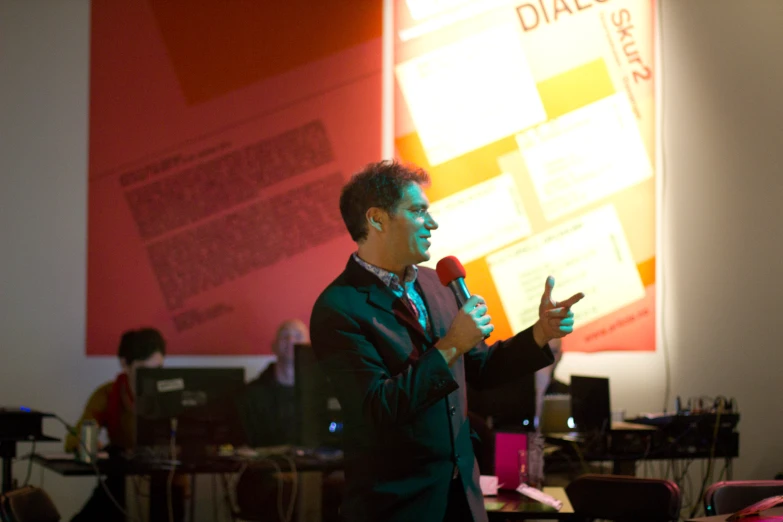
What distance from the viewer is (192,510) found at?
5.45 m

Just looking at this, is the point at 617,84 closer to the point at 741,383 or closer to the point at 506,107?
the point at 506,107

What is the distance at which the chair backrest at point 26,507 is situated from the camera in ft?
10.0

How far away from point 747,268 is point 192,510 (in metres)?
3.94

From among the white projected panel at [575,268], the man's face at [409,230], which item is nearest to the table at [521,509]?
the man's face at [409,230]

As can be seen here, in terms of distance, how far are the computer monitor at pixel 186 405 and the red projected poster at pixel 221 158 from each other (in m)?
1.52

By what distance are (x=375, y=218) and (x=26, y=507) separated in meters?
1.88

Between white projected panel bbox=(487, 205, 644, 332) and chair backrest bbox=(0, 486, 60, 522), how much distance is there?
3.38 meters

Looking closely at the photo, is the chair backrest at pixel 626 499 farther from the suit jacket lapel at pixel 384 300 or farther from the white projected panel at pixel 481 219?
the white projected panel at pixel 481 219

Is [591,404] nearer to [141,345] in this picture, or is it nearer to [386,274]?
[141,345]

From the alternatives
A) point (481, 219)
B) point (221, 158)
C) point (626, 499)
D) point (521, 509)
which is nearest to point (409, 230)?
point (521, 509)

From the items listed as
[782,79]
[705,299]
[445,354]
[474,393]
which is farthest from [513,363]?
[782,79]

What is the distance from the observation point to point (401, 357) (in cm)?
203

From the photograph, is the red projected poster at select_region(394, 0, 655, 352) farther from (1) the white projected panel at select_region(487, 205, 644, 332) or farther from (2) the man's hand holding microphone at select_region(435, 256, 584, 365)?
(2) the man's hand holding microphone at select_region(435, 256, 584, 365)

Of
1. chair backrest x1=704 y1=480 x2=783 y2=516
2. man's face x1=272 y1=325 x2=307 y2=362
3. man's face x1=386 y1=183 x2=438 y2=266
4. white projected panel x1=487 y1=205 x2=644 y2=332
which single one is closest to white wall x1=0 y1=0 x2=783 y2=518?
white projected panel x1=487 y1=205 x2=644 y2=332
